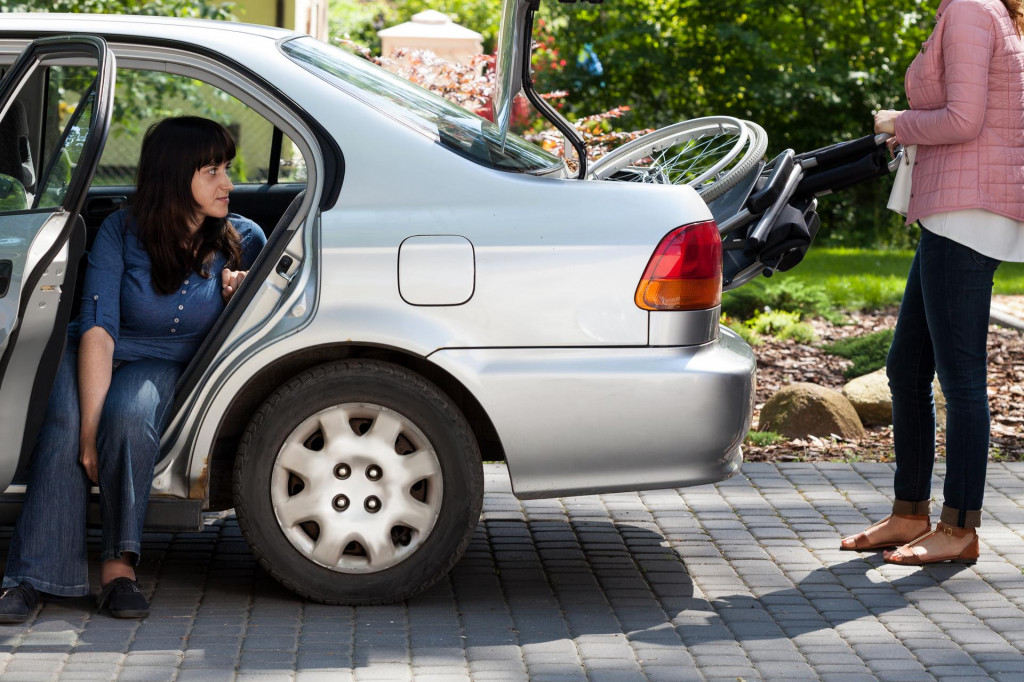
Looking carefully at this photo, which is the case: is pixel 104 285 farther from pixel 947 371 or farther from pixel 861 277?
pixel 861 277

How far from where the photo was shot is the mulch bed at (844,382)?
6867mm

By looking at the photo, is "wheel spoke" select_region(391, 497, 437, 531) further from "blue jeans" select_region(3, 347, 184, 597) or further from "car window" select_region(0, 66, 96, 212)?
"car window" select_region(0, 66, 96, 212)

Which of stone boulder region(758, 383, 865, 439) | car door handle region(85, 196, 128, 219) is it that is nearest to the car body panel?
car door handle region(85, 196, 128, 219)

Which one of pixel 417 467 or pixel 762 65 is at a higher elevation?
pixel 762 65

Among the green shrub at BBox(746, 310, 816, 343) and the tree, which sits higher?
the tree

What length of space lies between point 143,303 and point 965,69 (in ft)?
8.84

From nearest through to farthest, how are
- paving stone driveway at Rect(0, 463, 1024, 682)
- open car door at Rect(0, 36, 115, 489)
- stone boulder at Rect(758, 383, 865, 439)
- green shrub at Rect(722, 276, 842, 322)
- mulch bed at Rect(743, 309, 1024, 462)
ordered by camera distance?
paving stone driveway at Rect(0, 463, 1024, 682)
open car door at Rect(0, 36, 115, 489)
mulch bed at Rect(743, 309, 1024, 462)
stone boulder at Rect(758, 383, 865, 439)
green shrub at Rect(722, 276, 842, 322)

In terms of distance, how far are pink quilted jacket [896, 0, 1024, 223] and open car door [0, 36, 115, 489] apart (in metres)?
2.61

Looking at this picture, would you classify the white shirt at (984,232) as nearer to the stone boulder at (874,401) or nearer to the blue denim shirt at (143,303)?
the blue denim shirt at (143,303)

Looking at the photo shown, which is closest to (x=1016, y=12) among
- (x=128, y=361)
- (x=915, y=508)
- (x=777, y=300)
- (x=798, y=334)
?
(x=915, y=508)

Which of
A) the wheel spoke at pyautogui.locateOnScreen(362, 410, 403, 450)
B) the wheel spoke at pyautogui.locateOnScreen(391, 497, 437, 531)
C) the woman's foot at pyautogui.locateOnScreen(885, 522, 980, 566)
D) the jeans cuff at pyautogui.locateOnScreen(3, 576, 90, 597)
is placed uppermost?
the wheel spoke at pyautogui.locateOnScreen(362, 410, 403, 450)

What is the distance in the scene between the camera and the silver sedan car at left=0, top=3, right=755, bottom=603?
4.20 meters

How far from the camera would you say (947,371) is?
16.0 ft

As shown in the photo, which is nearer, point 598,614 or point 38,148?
point 598,614
